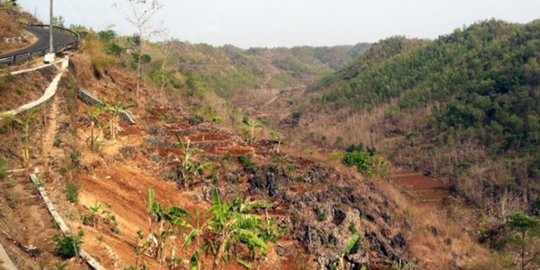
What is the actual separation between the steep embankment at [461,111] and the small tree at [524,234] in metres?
16.1

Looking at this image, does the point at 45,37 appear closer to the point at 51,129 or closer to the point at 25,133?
the point at 51,129

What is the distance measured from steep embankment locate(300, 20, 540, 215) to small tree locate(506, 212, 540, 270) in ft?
52.9

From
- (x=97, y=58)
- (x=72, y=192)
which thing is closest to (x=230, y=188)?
(x=72, y=192)

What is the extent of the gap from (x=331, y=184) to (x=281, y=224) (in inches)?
212

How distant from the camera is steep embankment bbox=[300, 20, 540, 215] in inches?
2499

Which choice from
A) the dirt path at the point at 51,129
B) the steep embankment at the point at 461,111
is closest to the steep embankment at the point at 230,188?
the dirt path at the point at 51,129

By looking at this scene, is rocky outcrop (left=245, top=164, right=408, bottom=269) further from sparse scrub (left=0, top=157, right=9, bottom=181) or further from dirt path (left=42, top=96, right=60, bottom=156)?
sparse scrub (left=0, top=157, right=9, bottom=181)

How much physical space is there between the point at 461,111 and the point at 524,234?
179 feet

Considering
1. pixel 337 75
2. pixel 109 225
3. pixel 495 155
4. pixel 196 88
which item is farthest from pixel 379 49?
pixel 109 225

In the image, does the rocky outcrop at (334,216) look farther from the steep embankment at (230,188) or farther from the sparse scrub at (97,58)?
the sparse scrub at (97,58)

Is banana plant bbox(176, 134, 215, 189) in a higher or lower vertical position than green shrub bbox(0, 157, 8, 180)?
lower

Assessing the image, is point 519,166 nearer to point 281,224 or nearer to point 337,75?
point 281,224

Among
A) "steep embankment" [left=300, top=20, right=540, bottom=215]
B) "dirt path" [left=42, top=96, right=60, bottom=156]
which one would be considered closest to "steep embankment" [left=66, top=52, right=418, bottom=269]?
"dirt path" [left=42, top=96, right=60, bottom=156]

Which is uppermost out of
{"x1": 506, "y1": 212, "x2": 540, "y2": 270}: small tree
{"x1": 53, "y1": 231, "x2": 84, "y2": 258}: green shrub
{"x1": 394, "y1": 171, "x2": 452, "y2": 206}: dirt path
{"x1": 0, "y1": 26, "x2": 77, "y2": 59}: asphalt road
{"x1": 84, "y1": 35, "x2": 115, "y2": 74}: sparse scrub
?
{"x1": 0, "y1": 26, "x2": 77, "y2": 59}: asphalt road
